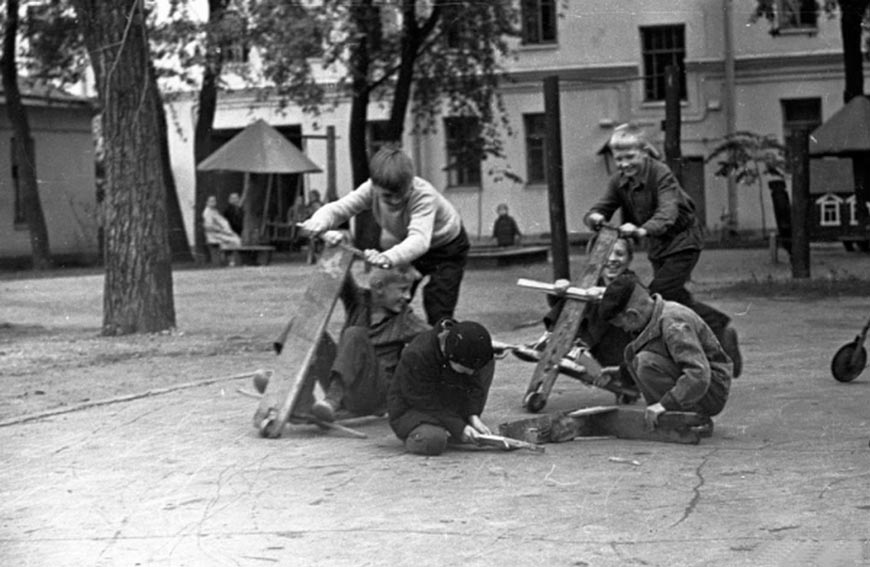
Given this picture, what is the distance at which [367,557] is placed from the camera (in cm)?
619

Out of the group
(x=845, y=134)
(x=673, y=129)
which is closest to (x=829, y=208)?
(x=845, y=134)

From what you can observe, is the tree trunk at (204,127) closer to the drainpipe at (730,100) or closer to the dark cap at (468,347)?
the drainpipe at (730,100)

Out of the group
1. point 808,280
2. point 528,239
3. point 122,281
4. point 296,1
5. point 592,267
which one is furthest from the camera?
point 528,239

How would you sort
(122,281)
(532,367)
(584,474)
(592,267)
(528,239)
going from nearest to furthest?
(584,474) → (592,267) → (532,367) → (122,281) → (528,239)

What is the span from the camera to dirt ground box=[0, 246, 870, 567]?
6328 mm

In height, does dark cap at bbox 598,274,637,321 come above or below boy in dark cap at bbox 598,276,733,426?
above

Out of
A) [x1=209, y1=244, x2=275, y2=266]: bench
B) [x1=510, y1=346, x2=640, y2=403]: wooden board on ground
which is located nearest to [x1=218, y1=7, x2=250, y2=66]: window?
[x1=209, y1=244, x2=275, y2=266]: bench

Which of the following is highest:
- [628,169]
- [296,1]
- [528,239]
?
[296,1]

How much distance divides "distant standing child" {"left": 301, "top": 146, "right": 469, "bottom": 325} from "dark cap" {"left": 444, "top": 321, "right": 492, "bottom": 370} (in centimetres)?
118

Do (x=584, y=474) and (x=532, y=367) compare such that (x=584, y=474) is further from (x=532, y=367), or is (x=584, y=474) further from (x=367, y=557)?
(x=532, y=367)

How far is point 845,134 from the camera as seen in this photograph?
2950 cm

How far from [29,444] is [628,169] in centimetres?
378

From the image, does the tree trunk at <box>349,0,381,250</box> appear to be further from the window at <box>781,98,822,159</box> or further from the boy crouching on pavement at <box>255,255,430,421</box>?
the boy crouching on pavement at <box>255,255,430,421</box>

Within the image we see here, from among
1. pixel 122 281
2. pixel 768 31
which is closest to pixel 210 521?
Result: pixel 122 281
